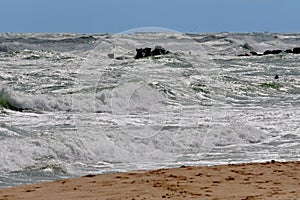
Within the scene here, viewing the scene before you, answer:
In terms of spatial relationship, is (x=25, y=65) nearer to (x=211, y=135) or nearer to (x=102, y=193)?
(x=211, y=135)

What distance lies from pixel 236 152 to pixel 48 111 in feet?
Answer: 23.0

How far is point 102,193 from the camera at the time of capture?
6383 mm

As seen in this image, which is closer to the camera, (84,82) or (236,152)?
(236,152)

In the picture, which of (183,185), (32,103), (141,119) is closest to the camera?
(183,185)

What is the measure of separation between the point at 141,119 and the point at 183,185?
7383mm

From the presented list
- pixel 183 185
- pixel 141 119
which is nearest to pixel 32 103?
pixel 141 119

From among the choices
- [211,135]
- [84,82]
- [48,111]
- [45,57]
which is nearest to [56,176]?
[211,135]

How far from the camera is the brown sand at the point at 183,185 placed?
241 inches

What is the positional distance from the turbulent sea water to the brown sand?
1192 mm

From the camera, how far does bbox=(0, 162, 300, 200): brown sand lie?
612cm

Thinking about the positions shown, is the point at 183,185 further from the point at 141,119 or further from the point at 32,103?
the point at 32,103

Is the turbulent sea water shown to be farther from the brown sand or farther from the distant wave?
the brown sand

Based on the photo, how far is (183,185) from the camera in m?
6.67

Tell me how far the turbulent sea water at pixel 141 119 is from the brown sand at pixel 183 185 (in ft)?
3.91
